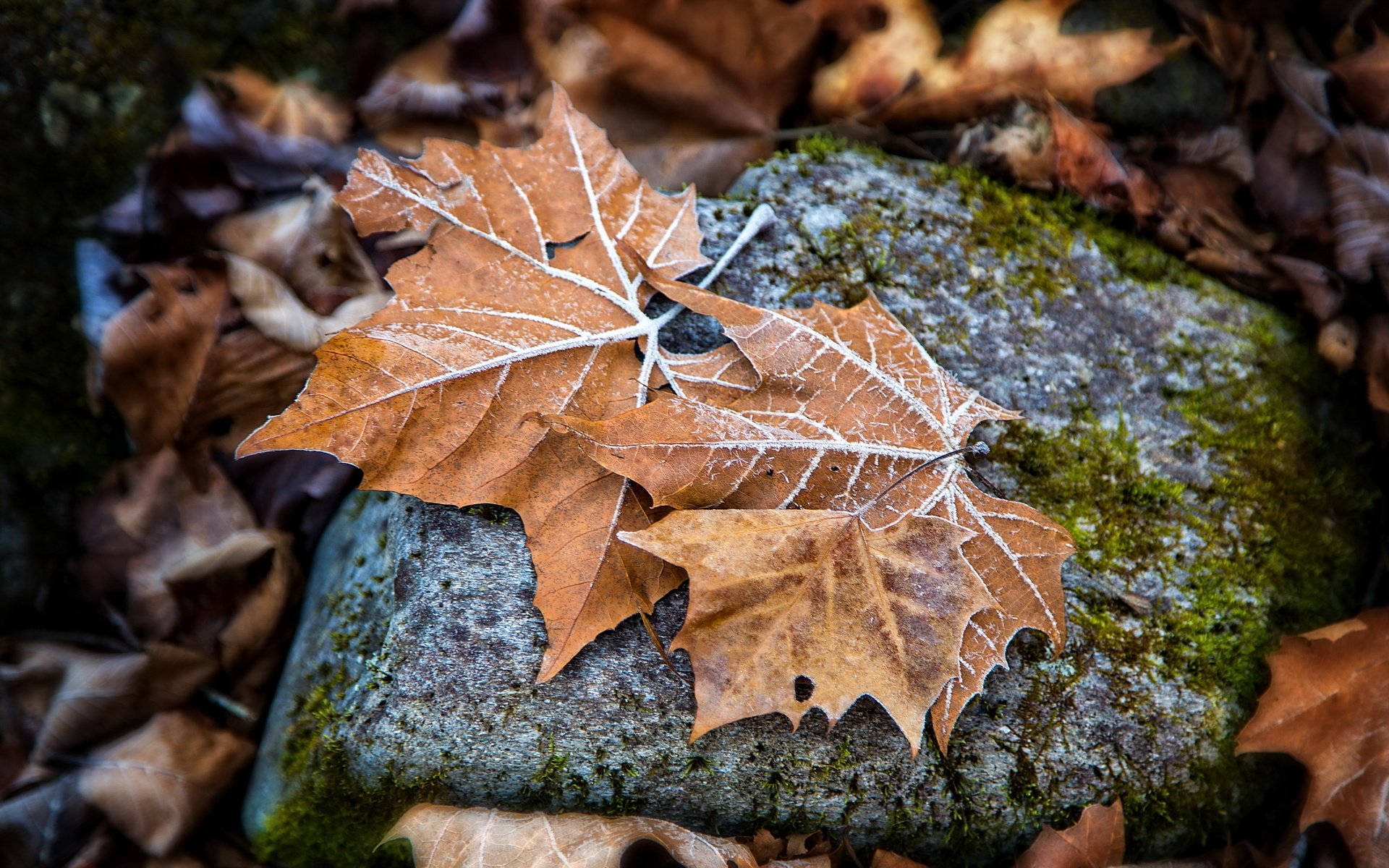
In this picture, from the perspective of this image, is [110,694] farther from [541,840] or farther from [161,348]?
[541,840]

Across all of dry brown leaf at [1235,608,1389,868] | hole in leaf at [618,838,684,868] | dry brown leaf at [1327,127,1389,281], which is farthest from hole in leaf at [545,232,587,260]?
dry brown leaf at [1327,127,1389,281]

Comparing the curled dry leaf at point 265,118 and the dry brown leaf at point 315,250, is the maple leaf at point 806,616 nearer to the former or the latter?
the dry brown leaf at point 315,250

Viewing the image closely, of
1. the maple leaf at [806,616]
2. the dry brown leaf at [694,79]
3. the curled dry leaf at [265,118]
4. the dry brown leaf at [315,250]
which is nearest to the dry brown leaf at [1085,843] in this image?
the maple leaf at [806,616]

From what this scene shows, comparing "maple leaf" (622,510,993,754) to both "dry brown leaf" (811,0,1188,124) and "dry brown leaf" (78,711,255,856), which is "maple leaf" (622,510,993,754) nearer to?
"dry brown leaf" (78,711,255,856)

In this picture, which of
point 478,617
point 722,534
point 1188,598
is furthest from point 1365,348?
point 478,617

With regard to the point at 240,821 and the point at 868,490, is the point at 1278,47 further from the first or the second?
the point at 240,821

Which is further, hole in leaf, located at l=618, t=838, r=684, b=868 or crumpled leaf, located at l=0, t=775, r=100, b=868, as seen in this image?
crumpled leaf, located at l=0, t=775, r=100, b=868
